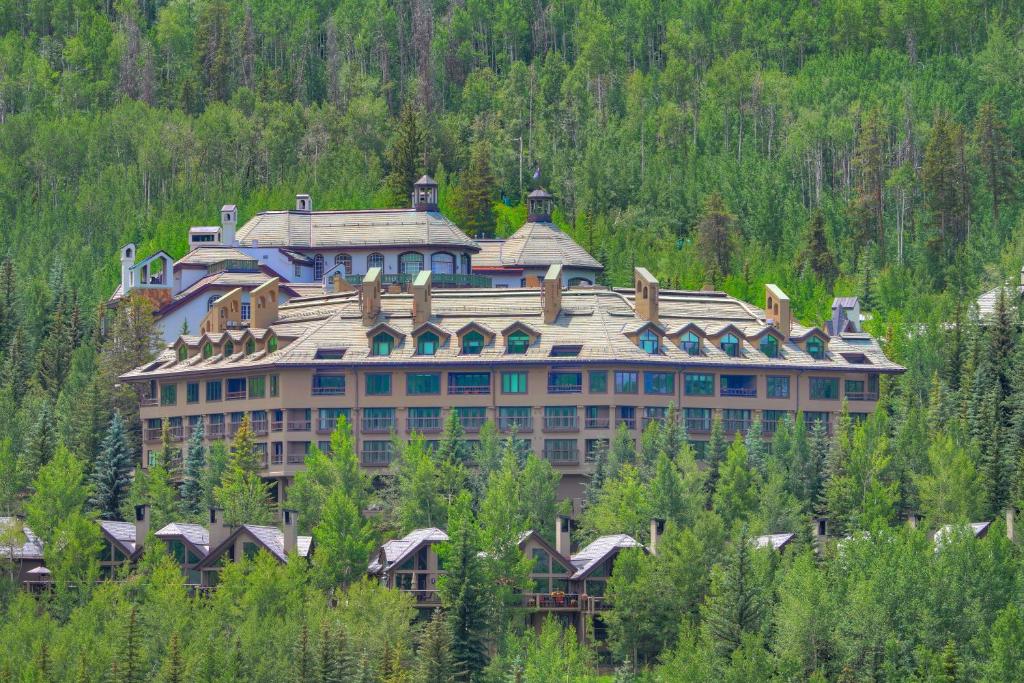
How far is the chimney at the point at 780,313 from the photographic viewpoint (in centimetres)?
15025

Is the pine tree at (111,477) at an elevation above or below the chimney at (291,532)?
above

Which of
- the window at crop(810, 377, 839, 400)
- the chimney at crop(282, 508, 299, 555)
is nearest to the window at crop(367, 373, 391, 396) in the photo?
the chimney at crop(282, 508, 299, 555)

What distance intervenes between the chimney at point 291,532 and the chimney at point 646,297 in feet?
92.3

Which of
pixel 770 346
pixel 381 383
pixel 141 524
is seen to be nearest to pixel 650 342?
pixel 770 346

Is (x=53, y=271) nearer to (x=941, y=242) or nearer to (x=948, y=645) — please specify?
(x=941, y=242)

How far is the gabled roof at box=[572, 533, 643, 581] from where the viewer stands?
125562mm

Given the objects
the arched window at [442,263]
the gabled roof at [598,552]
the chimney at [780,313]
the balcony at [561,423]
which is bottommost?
the gabled roof at [598,552]

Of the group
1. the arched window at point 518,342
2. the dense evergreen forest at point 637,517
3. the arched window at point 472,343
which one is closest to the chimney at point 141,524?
the dense evergreen forest at point 637,517

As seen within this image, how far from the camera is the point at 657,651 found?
121 m

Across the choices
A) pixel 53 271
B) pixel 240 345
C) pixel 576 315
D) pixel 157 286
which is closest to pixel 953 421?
pixel 576 315

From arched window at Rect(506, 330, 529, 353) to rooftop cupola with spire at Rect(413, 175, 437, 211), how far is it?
30.5 m

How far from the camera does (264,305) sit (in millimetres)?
153625

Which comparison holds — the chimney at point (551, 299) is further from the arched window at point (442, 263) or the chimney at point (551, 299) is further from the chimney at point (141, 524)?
the chimney at point (141, 524)

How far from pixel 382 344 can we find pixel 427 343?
224 centimetres
